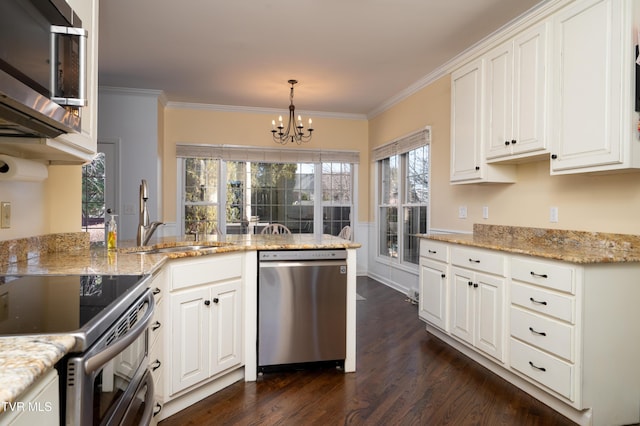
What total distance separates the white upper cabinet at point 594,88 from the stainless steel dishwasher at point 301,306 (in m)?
1.60

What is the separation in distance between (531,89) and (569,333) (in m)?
1.65

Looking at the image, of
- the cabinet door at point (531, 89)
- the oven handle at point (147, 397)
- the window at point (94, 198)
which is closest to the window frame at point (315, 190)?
the window at point (94, 198)

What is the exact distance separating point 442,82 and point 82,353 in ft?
13.8

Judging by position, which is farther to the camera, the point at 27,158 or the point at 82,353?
the point at 27,158

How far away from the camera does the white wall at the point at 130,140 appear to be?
4879mm

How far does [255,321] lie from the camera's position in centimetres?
253

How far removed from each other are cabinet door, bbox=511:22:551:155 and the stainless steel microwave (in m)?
2.65

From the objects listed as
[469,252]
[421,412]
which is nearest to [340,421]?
[421,412]

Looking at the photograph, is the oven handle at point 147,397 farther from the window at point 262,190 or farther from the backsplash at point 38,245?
the window at point 262,190

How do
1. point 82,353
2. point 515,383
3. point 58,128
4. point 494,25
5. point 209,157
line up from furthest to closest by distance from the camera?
point 209,157 → point 494,25 → point 515,383 → point 58,128 → point 82,353

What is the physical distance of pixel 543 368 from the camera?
7.06ft

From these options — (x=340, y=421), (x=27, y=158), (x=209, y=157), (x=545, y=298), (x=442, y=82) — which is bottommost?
(x=340, y=421)

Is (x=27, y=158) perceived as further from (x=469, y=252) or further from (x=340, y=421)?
(x=469, y=252)

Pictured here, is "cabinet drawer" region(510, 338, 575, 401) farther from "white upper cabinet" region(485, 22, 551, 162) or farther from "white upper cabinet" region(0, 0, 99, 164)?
"white upper cabinet" region(0, 0, 99, 164)
